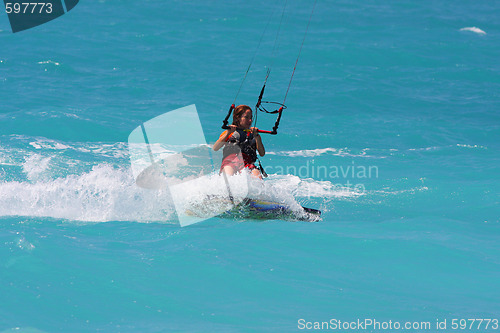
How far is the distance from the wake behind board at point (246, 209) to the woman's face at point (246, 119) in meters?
1.24

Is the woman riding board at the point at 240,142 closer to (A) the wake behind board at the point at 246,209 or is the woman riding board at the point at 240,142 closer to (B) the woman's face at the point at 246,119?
(B) the woman's face at the point at 246,119

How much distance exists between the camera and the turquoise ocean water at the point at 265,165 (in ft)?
18.7

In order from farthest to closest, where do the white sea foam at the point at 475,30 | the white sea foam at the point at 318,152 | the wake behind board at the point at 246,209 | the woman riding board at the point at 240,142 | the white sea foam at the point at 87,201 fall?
the white sea foam at the point at 475,30
the white sea foam at the point at 318,152
the woman riding board at the point at 240,142
the white sea foam at the point at 87,201
the wake behind board at the point at 246,209

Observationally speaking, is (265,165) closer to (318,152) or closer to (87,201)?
(318,152)

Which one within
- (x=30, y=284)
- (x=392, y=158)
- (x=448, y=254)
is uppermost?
(x=30, y=284)

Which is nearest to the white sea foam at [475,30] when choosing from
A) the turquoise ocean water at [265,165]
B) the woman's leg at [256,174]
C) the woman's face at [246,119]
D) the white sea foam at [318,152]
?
the turquoise ocean water at [265,165]

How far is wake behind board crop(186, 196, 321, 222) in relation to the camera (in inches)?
300

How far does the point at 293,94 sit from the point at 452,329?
42.7 feet

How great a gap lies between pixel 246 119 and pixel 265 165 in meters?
3.98

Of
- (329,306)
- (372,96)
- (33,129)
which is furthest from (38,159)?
(372,96)

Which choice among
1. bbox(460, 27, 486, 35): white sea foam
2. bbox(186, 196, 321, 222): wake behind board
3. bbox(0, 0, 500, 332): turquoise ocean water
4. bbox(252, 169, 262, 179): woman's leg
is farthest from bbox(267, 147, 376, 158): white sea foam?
bbox(460, 27, 486, 35): white sea foam

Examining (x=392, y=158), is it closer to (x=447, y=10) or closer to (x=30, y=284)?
(x=30, y=284)

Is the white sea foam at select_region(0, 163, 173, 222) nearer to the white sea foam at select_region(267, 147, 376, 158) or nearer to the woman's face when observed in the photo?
the woman's face

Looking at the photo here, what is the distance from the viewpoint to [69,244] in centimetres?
658
